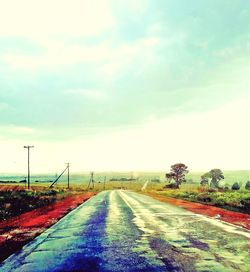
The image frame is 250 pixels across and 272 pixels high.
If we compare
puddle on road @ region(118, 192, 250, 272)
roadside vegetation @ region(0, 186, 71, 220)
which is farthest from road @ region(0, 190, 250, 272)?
roadside vegetation @ region(0, 186, 71, 220)

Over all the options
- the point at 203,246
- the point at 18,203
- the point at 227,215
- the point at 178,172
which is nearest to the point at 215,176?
the point at 178,172

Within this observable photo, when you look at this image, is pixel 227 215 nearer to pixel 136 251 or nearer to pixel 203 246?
pixel 203 246

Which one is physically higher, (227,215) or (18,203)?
(18,203)

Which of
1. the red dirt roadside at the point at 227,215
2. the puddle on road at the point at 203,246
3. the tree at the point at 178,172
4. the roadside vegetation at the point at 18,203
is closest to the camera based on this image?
the puddle on road at the point at 203,246

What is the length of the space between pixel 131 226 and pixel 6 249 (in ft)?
18.7

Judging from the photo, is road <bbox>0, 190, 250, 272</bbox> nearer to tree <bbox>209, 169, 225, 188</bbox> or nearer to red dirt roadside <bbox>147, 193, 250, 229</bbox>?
red dirt roadside <bbox>147, 193, 250, 229</bbox>

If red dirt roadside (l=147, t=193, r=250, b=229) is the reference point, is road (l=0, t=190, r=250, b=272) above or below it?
above

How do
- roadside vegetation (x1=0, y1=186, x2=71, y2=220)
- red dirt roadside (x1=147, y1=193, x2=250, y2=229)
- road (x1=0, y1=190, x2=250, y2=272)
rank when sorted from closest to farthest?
road (x1=0, y1=190, x2=250, y2=272), red dirt roadside (x1=147, y1=193, x2=250, y2=229), roadside vegetation (x1=0, y1=186, x2=71, y2=220)

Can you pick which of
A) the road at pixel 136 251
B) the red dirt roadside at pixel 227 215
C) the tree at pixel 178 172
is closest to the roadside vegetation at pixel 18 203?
the road at pixel 136 251

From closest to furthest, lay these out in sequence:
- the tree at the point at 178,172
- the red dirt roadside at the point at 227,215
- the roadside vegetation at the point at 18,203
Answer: the red dirt roadside at the point at 227,215 → the roadside vegetation at the point at 18,203 → the tree at the point at 178,172

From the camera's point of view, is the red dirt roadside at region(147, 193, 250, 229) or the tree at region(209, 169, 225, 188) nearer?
the red dirt roadside at region(147, 193, 250, 229)

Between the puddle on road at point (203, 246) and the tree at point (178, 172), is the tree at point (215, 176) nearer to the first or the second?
the tree at point (178, 172)

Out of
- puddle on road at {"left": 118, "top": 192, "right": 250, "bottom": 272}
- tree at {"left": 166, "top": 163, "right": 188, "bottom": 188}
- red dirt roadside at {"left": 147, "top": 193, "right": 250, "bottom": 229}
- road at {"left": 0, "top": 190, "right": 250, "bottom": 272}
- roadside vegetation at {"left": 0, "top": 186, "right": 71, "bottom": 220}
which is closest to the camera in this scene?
road at {"left": 0, "top": 190, "right": 250, "bottom": 272}

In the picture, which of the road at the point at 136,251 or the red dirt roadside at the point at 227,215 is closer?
the road at the point at 136,251
